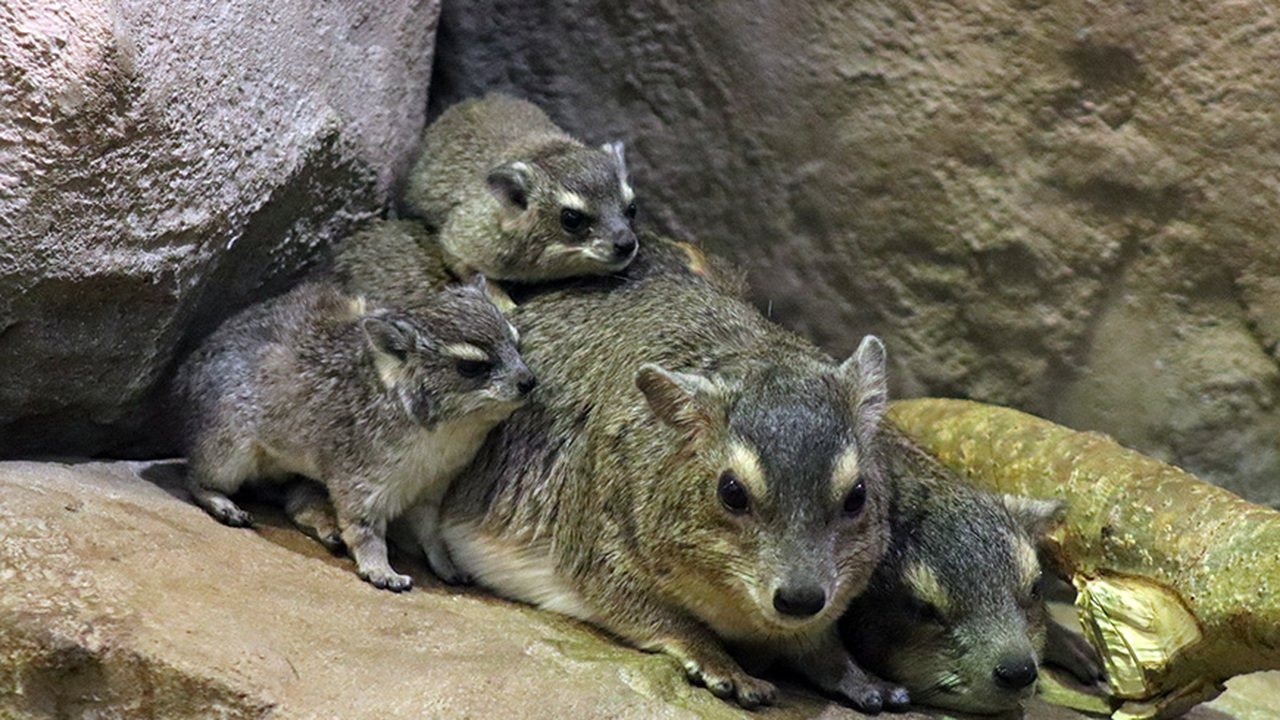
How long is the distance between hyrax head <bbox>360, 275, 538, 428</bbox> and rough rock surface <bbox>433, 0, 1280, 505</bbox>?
6.26 feet

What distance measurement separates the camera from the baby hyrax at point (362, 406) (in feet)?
→ 19.4

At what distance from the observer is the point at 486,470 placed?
6.28m

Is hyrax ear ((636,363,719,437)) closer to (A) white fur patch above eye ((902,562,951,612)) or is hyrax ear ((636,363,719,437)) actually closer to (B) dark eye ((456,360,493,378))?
(B) dark eye ((456,360,493,378))

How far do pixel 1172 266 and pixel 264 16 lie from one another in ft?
14.5

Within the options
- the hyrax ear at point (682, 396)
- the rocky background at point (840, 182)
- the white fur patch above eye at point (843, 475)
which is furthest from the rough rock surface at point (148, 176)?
the white fur patch above eye at point (843, 475)

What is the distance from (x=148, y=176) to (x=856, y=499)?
3.15 metres

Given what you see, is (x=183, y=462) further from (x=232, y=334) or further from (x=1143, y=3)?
(x=1143, y=3)

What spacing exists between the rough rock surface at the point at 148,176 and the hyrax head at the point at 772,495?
2.10 meters

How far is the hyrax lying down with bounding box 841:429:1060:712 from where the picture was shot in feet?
18.1

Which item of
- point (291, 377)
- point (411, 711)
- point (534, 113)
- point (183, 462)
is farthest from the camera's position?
point (534, 113)

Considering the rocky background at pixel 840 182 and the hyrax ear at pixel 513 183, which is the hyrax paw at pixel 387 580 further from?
the hyrax ear at pixel 513 183

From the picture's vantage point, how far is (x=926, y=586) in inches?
223

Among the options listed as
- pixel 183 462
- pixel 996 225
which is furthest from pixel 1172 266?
pixel 183 462

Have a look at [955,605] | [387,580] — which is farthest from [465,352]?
[955,605]
